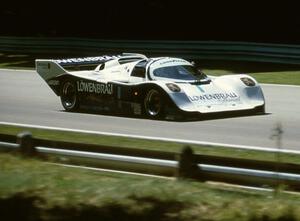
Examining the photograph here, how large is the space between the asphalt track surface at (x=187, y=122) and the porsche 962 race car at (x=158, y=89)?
0.24 metres

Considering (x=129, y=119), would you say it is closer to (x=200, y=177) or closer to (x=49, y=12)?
(x=200, y=177)

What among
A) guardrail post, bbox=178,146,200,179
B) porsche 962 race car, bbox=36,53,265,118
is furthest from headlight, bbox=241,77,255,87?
guardrail post, bbox=178,146,200,179

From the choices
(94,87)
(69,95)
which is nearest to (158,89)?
(94,87)

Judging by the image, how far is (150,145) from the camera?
11.3 metres

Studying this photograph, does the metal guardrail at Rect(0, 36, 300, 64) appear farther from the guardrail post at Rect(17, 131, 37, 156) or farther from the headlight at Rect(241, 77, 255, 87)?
the guardrail post at Rect(17, 131, 37, 156)

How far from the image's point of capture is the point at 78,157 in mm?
8984

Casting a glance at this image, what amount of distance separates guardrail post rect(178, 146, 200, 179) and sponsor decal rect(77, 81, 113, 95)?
7.39 m

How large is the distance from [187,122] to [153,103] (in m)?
0.81

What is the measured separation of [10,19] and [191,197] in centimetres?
3329

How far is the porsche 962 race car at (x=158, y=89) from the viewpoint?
14227 millimetres

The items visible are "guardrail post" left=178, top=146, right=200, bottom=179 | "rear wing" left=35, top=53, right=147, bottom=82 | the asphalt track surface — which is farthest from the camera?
"rear wing" left=35, top=53, right=147, bottom=82

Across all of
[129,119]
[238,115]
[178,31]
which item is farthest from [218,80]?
[178,31]

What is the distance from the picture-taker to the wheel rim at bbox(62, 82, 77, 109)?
53.7 ft

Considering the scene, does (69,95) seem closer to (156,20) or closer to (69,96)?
(69,96)
